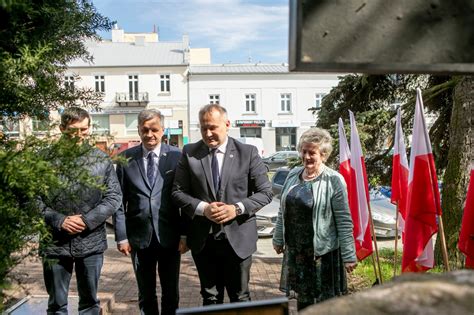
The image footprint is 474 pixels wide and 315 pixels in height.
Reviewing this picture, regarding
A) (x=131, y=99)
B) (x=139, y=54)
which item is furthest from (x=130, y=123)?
(x=139, y=54)

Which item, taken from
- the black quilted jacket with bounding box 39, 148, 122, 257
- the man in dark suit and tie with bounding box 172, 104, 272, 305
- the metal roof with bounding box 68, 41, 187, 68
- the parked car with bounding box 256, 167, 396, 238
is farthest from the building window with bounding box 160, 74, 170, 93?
the black quilted jacket with bounding box 39, 148, 122, 257

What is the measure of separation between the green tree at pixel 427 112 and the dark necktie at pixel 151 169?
164 inches

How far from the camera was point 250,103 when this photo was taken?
4756 cm

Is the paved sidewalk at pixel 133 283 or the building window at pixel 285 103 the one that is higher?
the building window at pixel 285 103

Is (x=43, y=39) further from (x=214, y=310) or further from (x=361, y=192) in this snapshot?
(x=361, y=192)

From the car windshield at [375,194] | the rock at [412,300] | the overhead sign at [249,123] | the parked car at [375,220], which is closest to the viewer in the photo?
the rock at [412,300]

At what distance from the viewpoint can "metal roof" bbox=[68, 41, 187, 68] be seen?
48.0 meters

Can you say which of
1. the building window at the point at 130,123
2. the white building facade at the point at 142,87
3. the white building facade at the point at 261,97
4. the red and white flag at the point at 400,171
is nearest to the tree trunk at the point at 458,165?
the red and white flag at the point at 400,171

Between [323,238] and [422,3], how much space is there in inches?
108

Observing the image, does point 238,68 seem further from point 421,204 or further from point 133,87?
point 421,204

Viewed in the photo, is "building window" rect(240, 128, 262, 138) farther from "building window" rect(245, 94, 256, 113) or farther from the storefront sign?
"building window" rect(245, 94, 256, 113)

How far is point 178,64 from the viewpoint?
47.5 meters

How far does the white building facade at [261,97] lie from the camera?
1852 inches

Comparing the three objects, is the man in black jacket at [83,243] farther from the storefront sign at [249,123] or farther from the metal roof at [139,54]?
the metal roof at [139,54]
